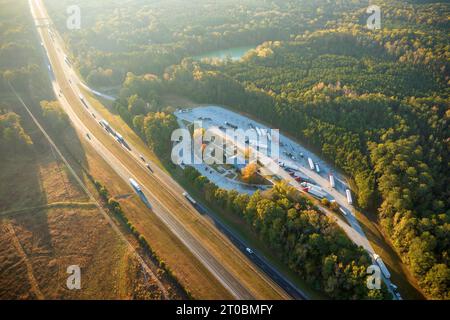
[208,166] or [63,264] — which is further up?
[208,166]

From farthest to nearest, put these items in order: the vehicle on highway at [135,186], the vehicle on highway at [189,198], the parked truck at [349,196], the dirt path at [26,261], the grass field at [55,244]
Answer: the vehicle on highway at [135,186] → the vehicle on highway at [189,198] → the parked truck at [349,196] → the grass field at [55,244] → the dirt path at [26,261]

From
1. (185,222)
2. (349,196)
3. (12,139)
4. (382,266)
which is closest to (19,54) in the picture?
(12,139)

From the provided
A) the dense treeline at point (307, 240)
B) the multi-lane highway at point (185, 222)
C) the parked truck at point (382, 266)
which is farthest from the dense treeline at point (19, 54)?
the parked truck at point (382, 266)

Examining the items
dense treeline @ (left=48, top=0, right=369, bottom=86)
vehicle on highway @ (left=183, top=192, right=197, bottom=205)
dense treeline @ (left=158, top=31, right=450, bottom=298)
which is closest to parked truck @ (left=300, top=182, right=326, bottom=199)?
dense treeline @ (left=158, top=31, right=450, bottom=298)

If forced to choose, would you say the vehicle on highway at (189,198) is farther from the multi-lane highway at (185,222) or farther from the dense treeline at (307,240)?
the dense treeline at (307,240)
